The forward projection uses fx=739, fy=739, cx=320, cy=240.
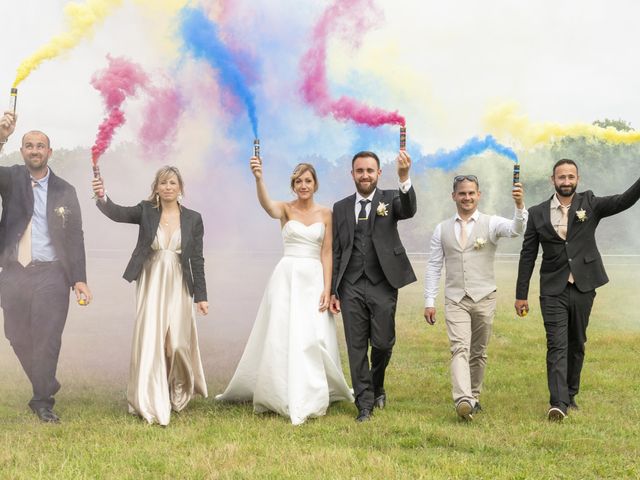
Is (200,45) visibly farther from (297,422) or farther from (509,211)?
(509,211)

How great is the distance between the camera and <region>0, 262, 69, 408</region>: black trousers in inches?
317

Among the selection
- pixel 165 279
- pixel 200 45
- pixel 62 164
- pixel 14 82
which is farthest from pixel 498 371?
pixel 62 164

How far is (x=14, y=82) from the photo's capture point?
25.8 feet

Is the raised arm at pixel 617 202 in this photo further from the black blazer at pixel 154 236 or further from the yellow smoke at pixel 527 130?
the black blazer at pixel 154 236

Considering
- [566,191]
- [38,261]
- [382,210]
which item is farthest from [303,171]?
[38,261]

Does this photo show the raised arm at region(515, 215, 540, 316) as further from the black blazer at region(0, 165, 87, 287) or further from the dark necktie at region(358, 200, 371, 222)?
the black blazer at region(0, 165, 87, 287)

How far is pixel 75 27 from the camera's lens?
920 centimetres

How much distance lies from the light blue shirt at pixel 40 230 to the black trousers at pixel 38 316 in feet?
0.37

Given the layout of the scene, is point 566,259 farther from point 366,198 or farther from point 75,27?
point 75,27

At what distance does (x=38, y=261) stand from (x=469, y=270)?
481 centimetres

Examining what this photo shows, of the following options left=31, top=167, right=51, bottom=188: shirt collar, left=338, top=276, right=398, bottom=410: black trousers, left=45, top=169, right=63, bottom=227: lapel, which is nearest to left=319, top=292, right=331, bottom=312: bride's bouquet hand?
left=338, top=276, right=398, bottom=410: black trousers

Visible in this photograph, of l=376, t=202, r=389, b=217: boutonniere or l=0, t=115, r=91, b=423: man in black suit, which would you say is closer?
l=0, t=115, r=91, b=423: man in black suit

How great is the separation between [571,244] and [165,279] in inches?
181

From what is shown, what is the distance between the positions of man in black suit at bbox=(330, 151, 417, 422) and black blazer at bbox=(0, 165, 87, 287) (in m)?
2.93
